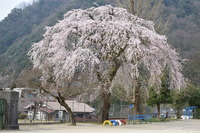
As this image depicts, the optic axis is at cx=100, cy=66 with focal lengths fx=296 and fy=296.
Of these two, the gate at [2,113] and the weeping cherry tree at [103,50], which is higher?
the weeping cherry tree at [103,50]

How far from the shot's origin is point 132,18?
21703 mm

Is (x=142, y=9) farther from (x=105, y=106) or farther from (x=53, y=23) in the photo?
A: (x=53, y=23)

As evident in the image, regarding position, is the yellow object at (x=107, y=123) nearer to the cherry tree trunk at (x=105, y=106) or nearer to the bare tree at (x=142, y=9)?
the cherry tree trunk at (x=105, y=106)

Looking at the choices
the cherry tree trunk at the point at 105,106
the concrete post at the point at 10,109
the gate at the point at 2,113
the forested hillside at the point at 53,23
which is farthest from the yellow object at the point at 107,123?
the forested hillside at the point at 53,23

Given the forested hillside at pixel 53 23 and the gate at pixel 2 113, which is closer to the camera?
the gate at pixel 2 113

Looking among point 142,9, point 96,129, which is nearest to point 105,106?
point 96,129

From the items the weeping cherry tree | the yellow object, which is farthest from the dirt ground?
the weeping cherry tree

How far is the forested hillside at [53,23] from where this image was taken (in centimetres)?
5151

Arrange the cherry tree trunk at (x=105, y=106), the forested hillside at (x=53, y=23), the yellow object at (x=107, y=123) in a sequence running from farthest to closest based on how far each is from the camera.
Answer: the forested hillside at (x=53, y=23) → the cherry tree trunk at (x=105, y=106) → the yellow object at (x=107, y=123)

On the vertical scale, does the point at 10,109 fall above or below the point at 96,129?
above

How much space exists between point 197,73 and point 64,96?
3442 centimetres

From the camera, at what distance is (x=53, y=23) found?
63938 millimetres

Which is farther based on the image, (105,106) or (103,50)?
(105,106)

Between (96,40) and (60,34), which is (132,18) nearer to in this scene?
(96,40)
